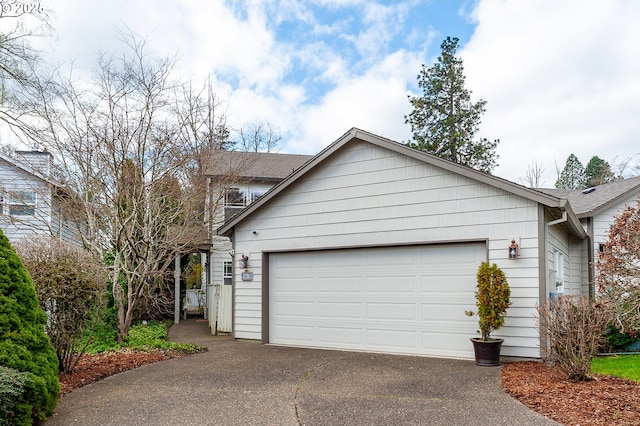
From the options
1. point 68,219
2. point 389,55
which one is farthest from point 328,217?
point 389,55

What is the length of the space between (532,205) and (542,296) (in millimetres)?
1495

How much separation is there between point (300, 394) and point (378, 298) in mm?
3756

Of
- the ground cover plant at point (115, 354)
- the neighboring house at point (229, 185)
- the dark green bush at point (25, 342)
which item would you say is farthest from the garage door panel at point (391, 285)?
the dark green bush at point (25, 342)

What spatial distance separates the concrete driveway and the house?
968 mm

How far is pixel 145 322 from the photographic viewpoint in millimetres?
14094

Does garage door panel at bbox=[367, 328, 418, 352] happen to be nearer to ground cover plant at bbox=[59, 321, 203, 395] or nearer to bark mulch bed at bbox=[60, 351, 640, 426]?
bark mulch bed at bbox=[60, 351, 640, 426]

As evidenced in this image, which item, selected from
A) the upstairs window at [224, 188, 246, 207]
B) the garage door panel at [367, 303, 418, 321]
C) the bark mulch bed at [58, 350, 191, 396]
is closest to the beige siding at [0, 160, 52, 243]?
the bark mulch bed at [58, 350, 191, 396]

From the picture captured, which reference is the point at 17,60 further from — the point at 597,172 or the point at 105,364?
the point at 597,172

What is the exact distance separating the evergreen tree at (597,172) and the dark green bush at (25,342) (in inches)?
1281

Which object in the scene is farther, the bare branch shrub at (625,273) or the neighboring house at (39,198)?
the neighboring house at (39,198)

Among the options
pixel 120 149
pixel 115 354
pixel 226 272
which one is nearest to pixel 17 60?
pixel 120 149

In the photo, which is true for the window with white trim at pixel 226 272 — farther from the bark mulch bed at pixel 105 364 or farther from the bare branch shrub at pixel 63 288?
the bare branch shrub at pixel 63 288

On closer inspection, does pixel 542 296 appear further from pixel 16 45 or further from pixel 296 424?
pixel 16 45

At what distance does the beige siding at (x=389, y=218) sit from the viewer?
8.02m
